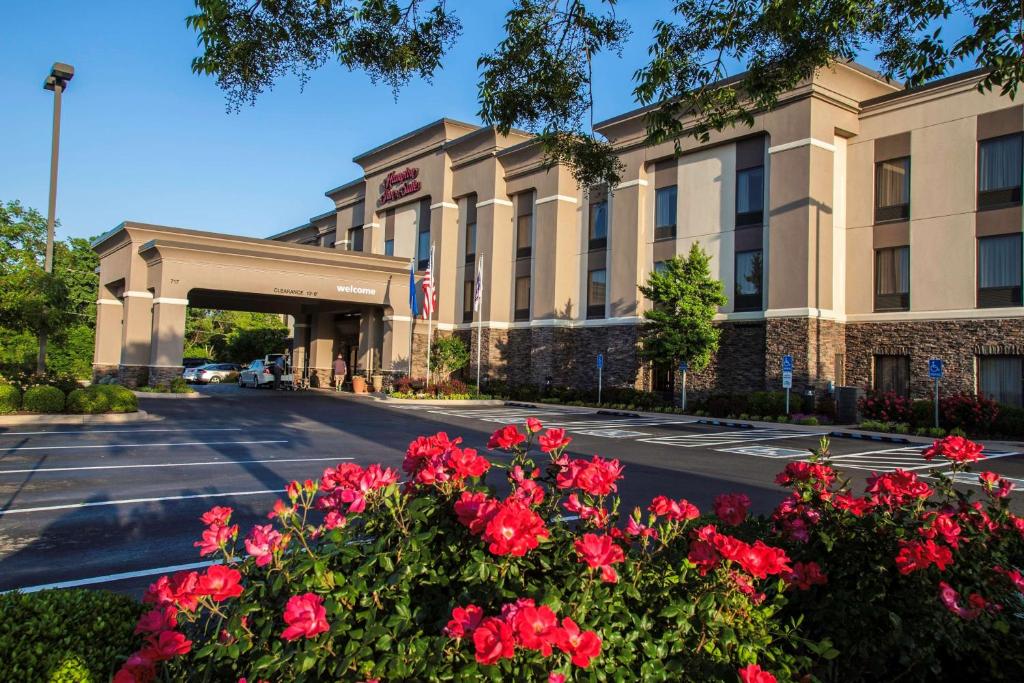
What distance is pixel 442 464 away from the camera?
11.5 feet

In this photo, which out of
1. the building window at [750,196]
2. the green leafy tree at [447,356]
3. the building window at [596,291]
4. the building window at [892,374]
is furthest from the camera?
the green leafy tree at [447,356]

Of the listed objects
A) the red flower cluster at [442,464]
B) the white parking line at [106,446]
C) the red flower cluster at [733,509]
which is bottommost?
the white parking line at [106,446]

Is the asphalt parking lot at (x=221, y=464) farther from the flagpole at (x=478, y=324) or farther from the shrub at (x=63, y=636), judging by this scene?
the flagpole at (x=478, y=324)

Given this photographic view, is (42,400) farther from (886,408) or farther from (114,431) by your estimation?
(886,408)

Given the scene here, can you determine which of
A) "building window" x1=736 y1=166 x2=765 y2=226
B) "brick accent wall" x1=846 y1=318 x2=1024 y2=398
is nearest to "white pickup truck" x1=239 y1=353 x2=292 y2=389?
"building window" x1=736 y1=166 x2=765 y2=226

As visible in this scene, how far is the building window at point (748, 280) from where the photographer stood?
2809cm

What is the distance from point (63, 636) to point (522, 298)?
115 ft

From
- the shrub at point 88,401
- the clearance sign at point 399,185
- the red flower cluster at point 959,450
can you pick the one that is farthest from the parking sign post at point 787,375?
the clearance sign at point 399,185

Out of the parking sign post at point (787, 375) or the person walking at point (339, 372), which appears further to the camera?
the person walking at point (339, 372)

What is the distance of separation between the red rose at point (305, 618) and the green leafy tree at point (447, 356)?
3477 cm

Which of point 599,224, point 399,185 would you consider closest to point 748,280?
point 599,224

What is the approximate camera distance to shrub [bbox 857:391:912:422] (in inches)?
906

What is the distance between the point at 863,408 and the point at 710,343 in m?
6.00

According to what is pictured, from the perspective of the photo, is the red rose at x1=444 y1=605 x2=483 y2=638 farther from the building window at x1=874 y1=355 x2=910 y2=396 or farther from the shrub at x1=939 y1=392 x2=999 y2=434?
the building window at x1=874 y1=355 x2=910 y2=396
